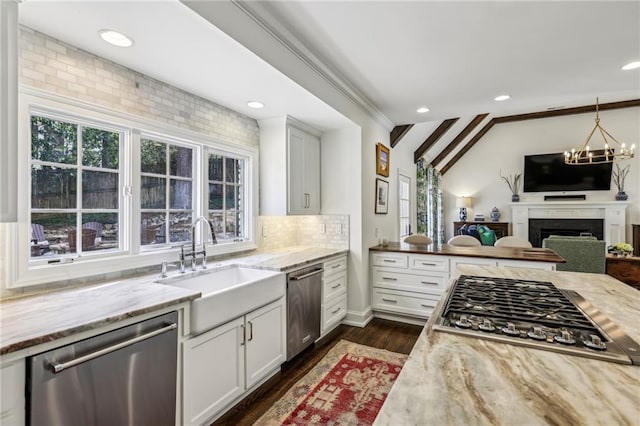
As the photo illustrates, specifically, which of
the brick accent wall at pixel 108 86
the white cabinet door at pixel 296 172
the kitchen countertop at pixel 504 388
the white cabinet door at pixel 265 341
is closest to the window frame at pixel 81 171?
the brick accent wall at pixel 108 86

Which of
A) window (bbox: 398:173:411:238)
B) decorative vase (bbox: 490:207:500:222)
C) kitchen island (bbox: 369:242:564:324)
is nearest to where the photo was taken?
kitchen island (bbox: 369:242:564:324)

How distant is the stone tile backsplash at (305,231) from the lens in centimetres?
348

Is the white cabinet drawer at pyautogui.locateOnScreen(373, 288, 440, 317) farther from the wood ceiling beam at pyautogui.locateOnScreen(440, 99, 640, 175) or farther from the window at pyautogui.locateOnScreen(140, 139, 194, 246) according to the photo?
the wood ceiling beam at pyautogui.locateOnScreen(440, 99, 640, 175)

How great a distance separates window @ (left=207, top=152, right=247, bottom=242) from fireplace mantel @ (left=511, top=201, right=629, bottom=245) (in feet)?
23.4

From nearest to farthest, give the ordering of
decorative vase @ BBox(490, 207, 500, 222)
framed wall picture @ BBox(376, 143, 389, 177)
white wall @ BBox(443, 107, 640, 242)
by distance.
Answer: framed wall picture @ BBox(376, 143, 389, 177) → white wall @ BBox(443, 107, 640, 242) → decorative vase @ BBox(490, 207, 500, 222)

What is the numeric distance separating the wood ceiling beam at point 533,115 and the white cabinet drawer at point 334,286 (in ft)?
20.2

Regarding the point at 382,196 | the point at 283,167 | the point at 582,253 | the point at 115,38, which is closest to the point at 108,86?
the point at 115,38

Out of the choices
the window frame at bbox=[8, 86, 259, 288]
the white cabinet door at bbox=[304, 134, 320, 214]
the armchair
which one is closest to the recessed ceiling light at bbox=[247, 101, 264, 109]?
the window frame at bbox=[8, 86, 259, 288]

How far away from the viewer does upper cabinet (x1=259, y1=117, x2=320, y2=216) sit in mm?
3166

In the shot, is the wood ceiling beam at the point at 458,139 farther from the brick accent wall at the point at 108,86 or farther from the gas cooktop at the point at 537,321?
the gas cooktop at the point at 537,321

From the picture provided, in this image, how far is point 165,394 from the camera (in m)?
1.57

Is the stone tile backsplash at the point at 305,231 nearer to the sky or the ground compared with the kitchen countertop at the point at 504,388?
nearer to the sky

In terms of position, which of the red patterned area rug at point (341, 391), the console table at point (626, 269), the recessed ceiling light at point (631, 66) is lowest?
the red patterned area rug at point (341, 391)

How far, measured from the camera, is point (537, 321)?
1.11 metres
